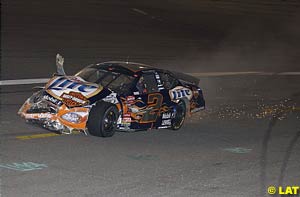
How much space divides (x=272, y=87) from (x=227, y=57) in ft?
18.5

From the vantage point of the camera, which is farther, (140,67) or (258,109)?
(258,109)

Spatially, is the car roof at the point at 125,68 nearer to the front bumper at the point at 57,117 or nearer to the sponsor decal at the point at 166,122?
the sponsor decal at the point at 166,122

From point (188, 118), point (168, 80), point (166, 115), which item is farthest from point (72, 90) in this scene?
Result: point (188, 118)

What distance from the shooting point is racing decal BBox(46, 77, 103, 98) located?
1135cm

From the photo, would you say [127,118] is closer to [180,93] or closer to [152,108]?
[152,108]

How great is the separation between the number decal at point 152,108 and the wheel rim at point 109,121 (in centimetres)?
62

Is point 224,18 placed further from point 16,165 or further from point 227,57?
point 16,165

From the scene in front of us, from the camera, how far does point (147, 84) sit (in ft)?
40.5

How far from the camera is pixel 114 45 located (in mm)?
23828

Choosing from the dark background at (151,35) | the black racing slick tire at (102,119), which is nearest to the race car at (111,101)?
the black racing slick tire at (102,119)

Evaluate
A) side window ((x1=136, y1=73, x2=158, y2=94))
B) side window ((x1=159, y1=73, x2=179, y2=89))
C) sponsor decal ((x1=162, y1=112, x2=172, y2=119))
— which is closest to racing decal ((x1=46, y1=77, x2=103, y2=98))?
side window ((x1=136, y1=73, x2=158, y2=94))

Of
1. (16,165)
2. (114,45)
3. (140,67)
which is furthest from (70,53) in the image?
(16,165)

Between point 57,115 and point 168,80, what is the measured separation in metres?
2.62

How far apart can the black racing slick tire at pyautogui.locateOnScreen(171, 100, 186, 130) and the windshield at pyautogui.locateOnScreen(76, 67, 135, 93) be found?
1.09m
